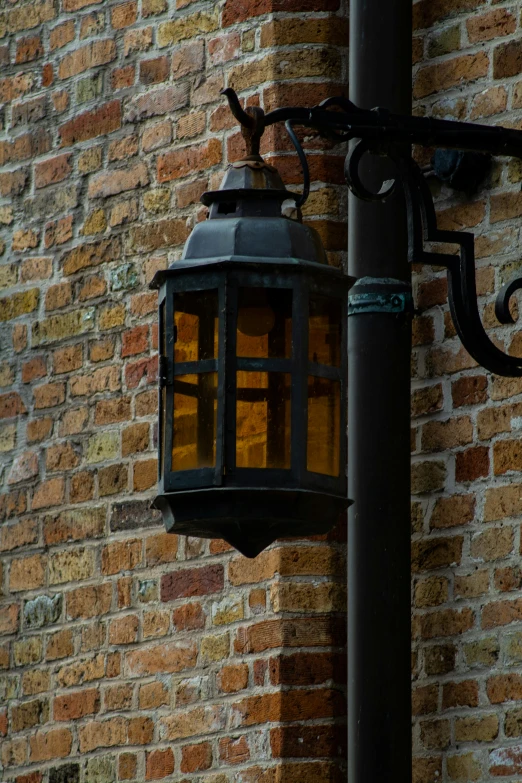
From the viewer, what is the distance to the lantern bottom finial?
2896 millimetres

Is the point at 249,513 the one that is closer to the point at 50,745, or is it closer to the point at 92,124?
the point at 50,745

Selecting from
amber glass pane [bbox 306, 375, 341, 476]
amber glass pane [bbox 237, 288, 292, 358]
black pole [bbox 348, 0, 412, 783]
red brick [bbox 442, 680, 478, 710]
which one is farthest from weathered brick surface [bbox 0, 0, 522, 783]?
amber glass pane [bbox 237, 288, 292, 358]

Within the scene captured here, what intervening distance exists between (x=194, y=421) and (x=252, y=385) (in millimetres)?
114

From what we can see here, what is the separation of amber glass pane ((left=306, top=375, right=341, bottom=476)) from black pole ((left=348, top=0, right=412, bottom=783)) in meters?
0.74

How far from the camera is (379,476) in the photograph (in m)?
3.77

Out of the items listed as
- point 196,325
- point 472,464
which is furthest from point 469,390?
point 196,325

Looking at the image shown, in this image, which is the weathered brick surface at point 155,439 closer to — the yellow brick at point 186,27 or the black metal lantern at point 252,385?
the yellow brick at point 186,27

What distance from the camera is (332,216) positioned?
13.6 feet

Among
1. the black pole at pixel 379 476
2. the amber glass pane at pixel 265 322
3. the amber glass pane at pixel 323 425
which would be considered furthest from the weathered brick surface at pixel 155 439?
the amber glass pane at pixel 265 322

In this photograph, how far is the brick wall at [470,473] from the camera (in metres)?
3.71

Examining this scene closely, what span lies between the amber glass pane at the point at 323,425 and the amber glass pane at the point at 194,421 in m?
0.16

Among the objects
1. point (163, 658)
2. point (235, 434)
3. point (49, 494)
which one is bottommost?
point (163, 658)

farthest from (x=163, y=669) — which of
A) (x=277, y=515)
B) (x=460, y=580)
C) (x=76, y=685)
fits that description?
(x=277, y=515)

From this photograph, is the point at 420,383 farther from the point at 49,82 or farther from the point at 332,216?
the point at 49,82
